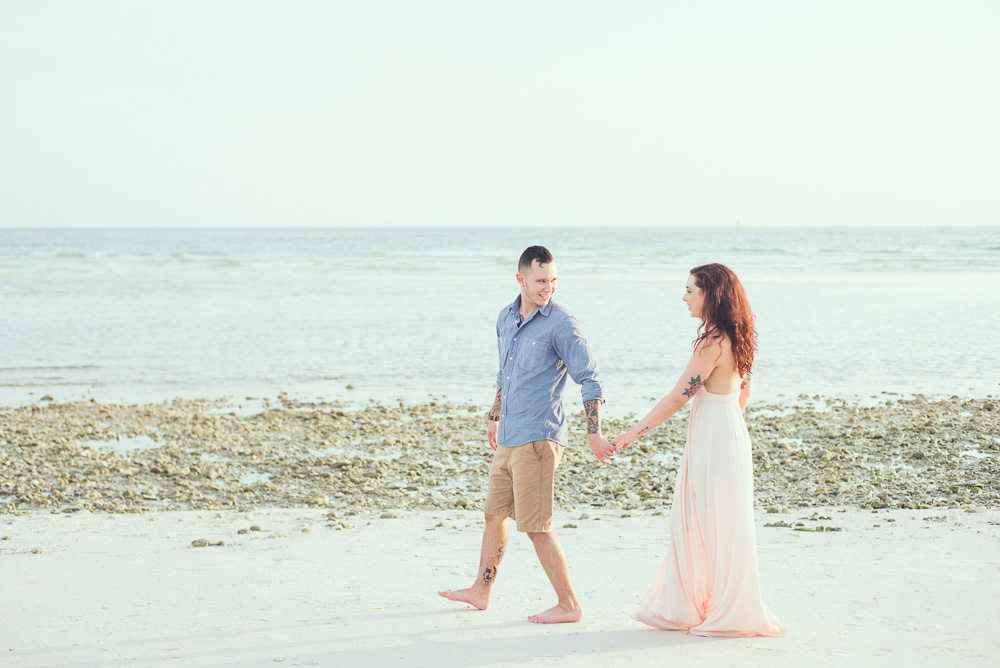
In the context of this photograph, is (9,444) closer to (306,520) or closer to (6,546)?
(6,546)

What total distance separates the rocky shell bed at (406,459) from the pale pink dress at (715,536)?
2.63 metres

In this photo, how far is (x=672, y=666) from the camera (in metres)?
3.81

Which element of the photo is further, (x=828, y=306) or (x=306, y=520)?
(x=828, y=306)

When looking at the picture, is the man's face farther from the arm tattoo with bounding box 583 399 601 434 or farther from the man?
the arm tattoo with bounding box 583 399 601 434

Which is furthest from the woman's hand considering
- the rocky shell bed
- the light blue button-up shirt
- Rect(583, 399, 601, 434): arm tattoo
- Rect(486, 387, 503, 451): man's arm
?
the rocky shell bed

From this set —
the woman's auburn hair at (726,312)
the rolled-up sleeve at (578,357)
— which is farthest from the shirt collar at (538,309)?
Result: the woman's auburn hair at (726,312)

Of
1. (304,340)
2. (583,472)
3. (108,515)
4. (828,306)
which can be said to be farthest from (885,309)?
(108,515)

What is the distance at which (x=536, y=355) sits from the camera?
14.1ft

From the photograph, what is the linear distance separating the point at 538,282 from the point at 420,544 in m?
2.41

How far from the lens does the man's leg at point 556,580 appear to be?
4.29 meters

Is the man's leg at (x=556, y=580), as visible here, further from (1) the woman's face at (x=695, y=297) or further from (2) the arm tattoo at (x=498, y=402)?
(1) the woman's face at (x=695, y=297)

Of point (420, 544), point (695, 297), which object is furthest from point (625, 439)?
point (420, 544)

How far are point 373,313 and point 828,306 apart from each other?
12.3 meters

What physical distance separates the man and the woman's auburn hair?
0.58 metres
